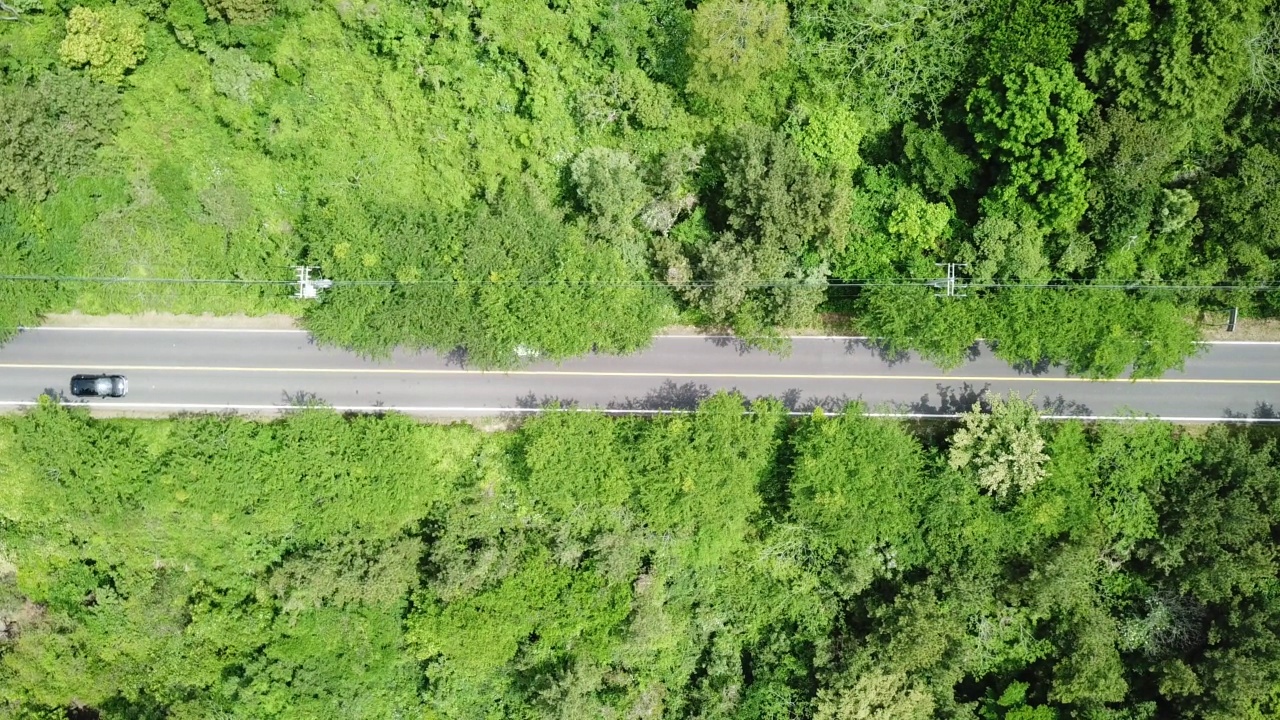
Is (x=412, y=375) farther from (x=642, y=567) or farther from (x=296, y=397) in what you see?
(x=642, y=567)

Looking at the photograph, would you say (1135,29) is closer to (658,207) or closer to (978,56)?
(978,56)

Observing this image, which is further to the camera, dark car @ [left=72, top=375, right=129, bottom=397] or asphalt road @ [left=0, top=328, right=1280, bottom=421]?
asphalt road @ [left=0, top=328, right=1280, bottom=421]

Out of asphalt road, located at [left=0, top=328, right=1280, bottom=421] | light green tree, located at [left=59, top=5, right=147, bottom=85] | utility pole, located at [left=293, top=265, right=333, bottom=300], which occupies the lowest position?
asphalt road, located at [left=0, top=328, right=1280, bottom=421]

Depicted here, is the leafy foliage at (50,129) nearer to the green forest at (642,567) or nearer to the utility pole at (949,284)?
the green forest at (642,567)

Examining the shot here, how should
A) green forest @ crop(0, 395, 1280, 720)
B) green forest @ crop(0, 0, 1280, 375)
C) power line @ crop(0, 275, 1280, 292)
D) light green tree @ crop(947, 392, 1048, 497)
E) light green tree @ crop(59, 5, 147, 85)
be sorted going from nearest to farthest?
green forest @ crop(0, 0, 1280, 375) → light green tree @ crop(947, 392, 1048, 497) → power line @ crop(0, 275, 1280, 292) → green forest @ crop(0, 395, 1280, 720) → light green tree @ crop(59, 5, 147, 85)

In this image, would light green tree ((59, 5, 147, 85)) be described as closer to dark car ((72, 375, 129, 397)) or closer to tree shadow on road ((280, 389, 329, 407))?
dark car ((72, 375, 129, 397))

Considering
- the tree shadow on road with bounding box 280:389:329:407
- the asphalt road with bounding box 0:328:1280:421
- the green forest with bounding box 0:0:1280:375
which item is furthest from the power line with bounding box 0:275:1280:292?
the tree shadow on road with bounding box 280:389:329:407

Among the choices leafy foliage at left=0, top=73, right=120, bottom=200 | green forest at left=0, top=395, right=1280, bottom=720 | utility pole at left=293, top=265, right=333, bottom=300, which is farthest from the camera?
utility pole at left=293, top=265, right=333, bottom=300
